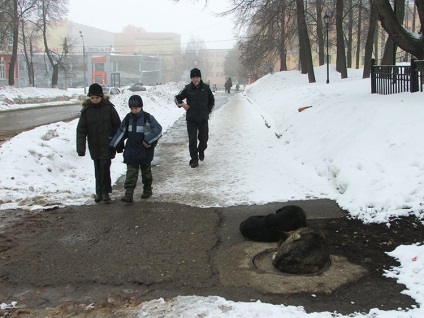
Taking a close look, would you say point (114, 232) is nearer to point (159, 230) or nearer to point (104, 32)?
point (159, 230)

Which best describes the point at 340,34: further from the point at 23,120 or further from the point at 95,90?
the point at 95,90

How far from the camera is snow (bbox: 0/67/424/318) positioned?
3.61m

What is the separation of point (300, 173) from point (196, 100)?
255cm

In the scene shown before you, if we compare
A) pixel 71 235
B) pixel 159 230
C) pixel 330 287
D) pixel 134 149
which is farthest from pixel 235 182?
pixel 330 287

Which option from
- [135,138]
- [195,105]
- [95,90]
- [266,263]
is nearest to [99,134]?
[135,138]

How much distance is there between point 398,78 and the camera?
1029cm

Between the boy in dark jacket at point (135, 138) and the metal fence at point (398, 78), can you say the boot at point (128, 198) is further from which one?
the metal fence at point (398, 78)

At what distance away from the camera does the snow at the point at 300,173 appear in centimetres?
361

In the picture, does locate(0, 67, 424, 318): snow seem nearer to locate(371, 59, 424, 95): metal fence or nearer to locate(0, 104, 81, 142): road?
locate(371, 59, 424, 95): metal fence

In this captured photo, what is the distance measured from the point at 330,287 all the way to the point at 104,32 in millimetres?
162710

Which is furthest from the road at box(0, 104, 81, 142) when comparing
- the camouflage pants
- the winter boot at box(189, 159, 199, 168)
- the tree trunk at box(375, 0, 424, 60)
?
the tree trunk at box(375, 0, 424, 60)

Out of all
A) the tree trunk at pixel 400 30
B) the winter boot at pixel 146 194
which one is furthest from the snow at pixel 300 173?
the tree trunk at pixel 400 30

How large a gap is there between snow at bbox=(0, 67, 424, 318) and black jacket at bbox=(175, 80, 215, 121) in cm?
99

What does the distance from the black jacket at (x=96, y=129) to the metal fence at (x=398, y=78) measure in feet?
22.0
